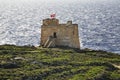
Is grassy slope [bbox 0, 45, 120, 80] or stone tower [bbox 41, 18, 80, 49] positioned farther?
stone tower [bbox 41, 18, 80, 49]

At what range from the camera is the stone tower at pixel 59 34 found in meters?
61.8

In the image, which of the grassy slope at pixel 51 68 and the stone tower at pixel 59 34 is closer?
the grassy slope at pixel 51 68

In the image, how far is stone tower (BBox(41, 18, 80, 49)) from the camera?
61781 mm

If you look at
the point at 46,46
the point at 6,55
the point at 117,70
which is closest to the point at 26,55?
the point at 6,55

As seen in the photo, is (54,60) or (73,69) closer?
(73,69)

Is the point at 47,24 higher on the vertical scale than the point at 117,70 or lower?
higher

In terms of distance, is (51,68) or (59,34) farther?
(59,34)

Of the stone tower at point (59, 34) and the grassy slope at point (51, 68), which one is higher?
the stone tower at point (59, 34)

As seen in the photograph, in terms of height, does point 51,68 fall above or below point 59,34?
below

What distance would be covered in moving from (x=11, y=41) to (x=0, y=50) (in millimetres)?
55457

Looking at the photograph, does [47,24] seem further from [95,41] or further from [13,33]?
[13,33]

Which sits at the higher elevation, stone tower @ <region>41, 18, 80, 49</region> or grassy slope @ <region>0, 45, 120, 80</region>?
stone tower @ <region>41, 18, 80, 49</region>

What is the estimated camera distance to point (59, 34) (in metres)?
62.2

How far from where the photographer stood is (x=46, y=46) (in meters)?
61.0
